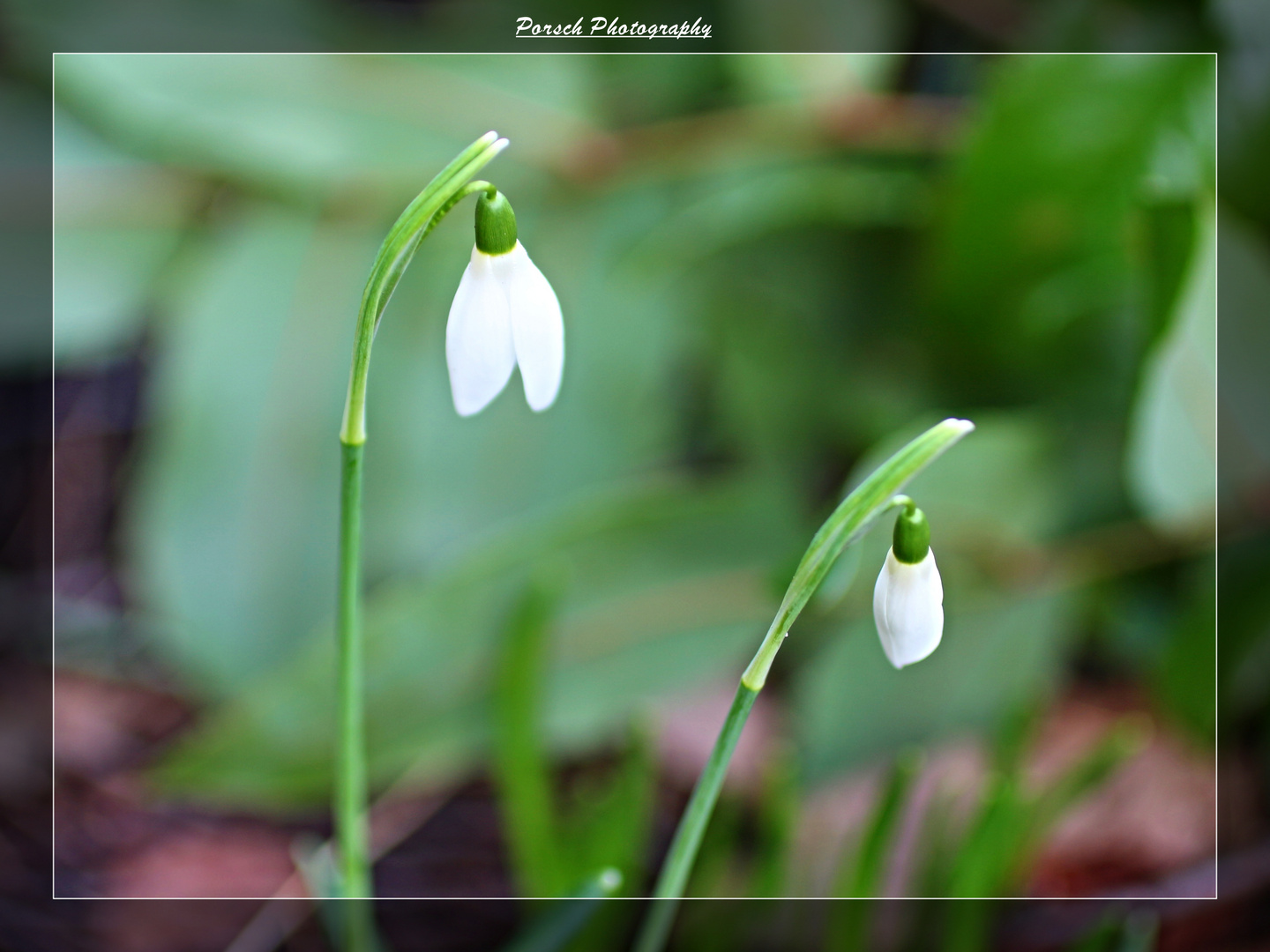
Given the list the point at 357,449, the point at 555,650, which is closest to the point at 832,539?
A: the point at 357,449

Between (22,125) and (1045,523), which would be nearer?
(1045,523)

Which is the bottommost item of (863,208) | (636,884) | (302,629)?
(636,884)

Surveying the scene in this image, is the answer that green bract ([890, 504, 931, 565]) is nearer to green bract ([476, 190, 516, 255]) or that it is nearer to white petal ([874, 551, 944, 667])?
white petal ([874, 551, 944, 667])

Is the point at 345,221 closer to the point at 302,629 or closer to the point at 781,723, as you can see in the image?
the point at 302,629

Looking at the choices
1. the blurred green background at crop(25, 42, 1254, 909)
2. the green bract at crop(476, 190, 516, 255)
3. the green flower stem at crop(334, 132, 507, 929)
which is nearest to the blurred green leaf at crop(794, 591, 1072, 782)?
the blurred green background at crop(25, 42, 1254, 909)

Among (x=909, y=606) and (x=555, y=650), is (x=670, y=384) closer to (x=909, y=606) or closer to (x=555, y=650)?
(x=555, y=650)

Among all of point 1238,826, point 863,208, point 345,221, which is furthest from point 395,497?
point 1238,826

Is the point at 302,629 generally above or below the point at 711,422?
below
